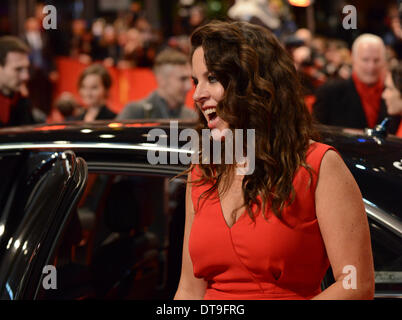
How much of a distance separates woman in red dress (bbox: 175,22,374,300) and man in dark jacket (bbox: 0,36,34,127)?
10.8 ft

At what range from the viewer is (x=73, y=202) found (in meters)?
2.14

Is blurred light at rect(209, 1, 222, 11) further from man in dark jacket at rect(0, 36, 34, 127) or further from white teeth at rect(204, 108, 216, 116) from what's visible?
white teeth at rect(204, 108, 216, 116)

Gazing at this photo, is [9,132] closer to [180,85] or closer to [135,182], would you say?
[135,182]

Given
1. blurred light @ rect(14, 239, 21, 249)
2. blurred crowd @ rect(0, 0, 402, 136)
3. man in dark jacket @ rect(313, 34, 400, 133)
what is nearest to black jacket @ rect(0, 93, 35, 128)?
man in dark jacket @ rect(313, 34, 400, 133)

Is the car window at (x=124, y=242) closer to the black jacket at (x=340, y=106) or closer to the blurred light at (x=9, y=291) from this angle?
the blurred light at (x=9, y=291)

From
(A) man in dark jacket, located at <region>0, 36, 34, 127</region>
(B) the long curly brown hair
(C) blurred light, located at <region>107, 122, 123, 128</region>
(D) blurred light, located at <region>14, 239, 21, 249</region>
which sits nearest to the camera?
(B) the long curly brown hair

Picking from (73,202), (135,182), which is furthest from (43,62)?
(73,202)

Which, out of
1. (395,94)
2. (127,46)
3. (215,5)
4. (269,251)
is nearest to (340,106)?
(395,94)

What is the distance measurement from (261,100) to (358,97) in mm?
4009

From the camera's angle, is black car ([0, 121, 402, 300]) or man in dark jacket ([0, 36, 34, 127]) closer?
black car ([0, 121, 402, 300])

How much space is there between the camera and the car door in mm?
2004

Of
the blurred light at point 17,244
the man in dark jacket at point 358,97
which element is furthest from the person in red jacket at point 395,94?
the blurred light at point 17,244

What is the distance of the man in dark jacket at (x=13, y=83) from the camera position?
5.07 meters

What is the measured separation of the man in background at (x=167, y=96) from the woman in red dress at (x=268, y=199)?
3205 mm
